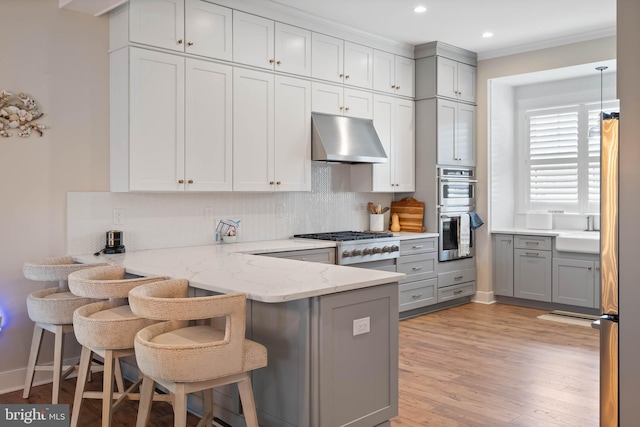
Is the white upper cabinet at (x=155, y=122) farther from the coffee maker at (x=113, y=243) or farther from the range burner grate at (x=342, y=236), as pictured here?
the range burner grate at (x=342, y=236)

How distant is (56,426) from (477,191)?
5015 millimetres

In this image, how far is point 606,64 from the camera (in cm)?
565

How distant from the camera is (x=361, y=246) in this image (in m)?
5.02

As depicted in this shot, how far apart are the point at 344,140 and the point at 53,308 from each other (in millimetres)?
2902

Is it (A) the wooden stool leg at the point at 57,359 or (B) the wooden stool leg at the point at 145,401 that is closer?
(B) the wooden stool leg at the point at 145,401

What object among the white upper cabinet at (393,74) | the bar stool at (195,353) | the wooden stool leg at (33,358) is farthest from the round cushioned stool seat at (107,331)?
the white upper cabinet at (393,74)

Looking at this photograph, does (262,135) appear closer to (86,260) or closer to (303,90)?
(303,90)

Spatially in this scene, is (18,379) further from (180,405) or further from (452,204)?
(452,204)

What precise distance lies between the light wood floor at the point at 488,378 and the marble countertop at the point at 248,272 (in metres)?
0.85

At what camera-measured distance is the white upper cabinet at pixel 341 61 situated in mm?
5059

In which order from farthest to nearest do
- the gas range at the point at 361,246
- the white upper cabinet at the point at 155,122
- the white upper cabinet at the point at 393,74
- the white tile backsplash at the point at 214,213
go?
the white upper cabinet at the point at 393,74
the gas range at the point at 361,246
the white tile backsplash at the point at 214,213
the white upper cabinet at the point at 155,122

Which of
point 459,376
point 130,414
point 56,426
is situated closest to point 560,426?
point 459,376

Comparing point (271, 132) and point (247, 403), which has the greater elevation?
point (271, 132)

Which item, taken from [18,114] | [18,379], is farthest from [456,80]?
[18,379]
